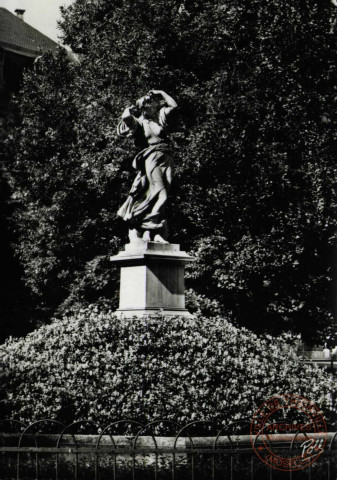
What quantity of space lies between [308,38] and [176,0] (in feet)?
13.7

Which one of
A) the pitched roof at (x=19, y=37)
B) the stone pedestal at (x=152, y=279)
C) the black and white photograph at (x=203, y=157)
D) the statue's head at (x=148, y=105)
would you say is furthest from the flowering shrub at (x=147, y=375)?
the pitched roof at (x=19, y=37)

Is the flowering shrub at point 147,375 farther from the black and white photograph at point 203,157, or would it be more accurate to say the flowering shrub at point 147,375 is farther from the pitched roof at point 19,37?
the pitched roof at point 19,37

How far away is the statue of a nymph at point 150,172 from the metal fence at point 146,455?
11.0 ft

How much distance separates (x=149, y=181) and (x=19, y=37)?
22207 mm

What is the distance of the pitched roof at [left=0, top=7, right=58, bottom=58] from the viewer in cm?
2894

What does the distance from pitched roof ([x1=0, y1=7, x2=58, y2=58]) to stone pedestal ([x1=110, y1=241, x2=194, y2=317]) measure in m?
19.4

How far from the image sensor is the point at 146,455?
638cm

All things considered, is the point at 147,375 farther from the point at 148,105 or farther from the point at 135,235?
the point at 148,105

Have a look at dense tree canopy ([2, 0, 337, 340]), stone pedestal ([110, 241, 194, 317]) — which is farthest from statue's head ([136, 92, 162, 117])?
dense tree canopy ([2, 0, 337, 340])

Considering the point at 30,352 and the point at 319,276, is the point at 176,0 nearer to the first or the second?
the point at 319,276

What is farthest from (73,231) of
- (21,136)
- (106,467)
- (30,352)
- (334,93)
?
(106,467)

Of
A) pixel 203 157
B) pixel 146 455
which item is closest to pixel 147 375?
pixel 146 455

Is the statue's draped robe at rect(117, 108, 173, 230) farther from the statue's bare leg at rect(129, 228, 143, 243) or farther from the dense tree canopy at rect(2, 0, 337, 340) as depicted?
the dense tree canopy at rect(2, 0, 337, 340)

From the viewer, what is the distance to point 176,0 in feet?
62.5
